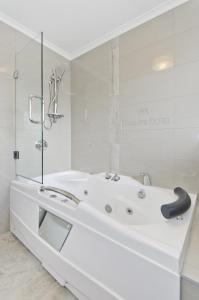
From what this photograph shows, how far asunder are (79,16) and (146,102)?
121 cm

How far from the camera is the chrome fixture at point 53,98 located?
2453 millimetres

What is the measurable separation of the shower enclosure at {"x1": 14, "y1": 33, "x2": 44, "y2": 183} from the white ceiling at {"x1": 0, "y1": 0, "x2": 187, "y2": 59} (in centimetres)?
20

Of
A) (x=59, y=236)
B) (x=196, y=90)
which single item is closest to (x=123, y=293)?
(x=59, y=236)

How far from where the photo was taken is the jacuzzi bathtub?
773 mm

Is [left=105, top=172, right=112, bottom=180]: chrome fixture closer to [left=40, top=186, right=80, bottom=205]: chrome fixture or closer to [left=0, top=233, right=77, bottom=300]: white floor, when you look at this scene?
[left=40, top=186, right=80, bottom=205]: chrome fixture

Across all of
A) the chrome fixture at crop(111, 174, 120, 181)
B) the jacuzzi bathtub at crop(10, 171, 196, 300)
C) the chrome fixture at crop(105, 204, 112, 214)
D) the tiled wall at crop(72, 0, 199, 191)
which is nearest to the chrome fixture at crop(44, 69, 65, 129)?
the tiled wall at crop(72, 0, 199, 191)

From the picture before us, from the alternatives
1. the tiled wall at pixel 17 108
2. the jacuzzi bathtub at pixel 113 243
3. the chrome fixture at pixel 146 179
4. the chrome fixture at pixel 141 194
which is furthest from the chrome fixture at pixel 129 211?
the tiled wall at pixel 17 108

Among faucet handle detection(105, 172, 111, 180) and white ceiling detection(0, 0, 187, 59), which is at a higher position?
white ceiling detection(0, 0, 187, 59)

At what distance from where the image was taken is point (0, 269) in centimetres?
147

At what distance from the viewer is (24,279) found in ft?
4.44

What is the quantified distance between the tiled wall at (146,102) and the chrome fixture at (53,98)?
0.29 m

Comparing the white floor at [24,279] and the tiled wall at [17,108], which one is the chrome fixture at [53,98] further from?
the white floor at [24,279]

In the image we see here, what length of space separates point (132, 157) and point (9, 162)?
4.80ft

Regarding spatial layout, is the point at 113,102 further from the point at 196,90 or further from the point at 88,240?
the point at 88,240
